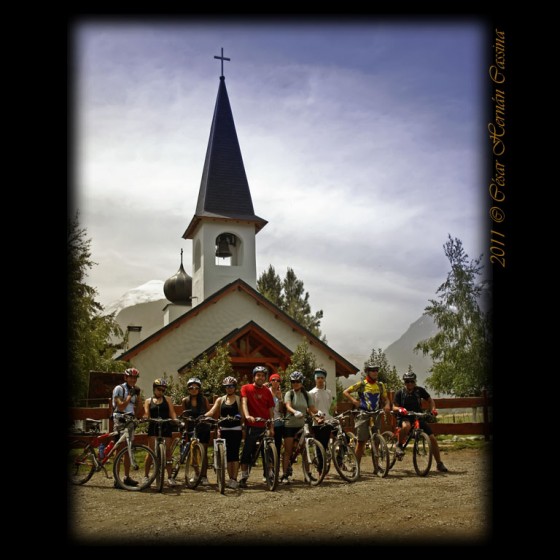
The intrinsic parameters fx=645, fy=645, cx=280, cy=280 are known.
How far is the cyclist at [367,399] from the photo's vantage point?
1116 centimetres

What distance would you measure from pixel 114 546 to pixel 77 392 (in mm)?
18924

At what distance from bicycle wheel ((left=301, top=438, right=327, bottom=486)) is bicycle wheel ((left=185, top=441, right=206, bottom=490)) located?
62.2 inches

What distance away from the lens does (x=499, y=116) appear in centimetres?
511

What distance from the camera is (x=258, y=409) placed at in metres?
9.95

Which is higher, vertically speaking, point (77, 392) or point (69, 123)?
point (69, 123)

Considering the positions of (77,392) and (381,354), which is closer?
(77,392)

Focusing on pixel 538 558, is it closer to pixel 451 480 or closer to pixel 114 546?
pixel 114 546

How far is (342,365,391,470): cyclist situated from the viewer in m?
11.2

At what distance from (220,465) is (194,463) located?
0.85 metres

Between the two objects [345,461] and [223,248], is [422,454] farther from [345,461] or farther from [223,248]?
[223,248]

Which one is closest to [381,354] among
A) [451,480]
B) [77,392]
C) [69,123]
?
[77,392]

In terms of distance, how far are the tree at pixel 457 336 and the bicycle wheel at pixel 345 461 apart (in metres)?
17.3

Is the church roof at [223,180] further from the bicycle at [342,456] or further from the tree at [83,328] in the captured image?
the bicycle at [342,456]

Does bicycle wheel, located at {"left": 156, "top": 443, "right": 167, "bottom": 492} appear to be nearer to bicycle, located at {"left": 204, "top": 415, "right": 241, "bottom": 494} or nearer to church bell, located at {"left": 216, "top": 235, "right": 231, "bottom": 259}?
bicycle, located at {"left": 204, "top": 415, "right": 241, "bottom": 494}
